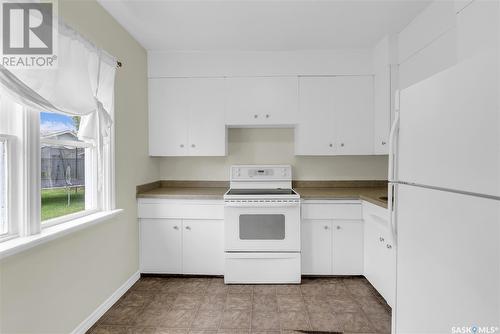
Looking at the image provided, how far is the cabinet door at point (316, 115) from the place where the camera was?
9.51 feet

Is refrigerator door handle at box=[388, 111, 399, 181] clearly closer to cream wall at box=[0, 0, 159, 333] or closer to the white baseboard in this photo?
cream wall at box=[0, 0, 159, 333]

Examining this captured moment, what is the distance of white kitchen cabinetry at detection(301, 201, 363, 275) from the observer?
8.69 ft

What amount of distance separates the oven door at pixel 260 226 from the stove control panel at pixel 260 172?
0.57 metres

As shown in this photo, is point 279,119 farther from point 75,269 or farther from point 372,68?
point 75,269

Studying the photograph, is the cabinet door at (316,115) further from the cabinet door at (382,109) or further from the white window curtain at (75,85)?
the white window curtain at (75,85)

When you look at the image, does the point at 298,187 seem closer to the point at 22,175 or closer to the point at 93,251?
the point at 93,251

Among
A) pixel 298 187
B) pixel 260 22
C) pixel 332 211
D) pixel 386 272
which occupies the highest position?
pixel 260 22

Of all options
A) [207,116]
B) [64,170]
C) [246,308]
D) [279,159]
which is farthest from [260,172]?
[64,170]

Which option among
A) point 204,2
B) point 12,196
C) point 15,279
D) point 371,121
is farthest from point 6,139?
point 371,121

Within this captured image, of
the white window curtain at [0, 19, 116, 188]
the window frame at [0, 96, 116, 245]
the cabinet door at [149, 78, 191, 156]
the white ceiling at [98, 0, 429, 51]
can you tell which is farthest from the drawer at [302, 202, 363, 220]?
the window frame at [0, 96, 116, 245]

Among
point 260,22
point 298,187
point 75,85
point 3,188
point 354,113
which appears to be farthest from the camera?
point 298,187

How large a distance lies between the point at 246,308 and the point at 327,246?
1003 mm

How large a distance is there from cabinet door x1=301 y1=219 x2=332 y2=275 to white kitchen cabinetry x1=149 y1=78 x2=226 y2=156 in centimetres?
124

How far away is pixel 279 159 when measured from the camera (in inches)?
128
